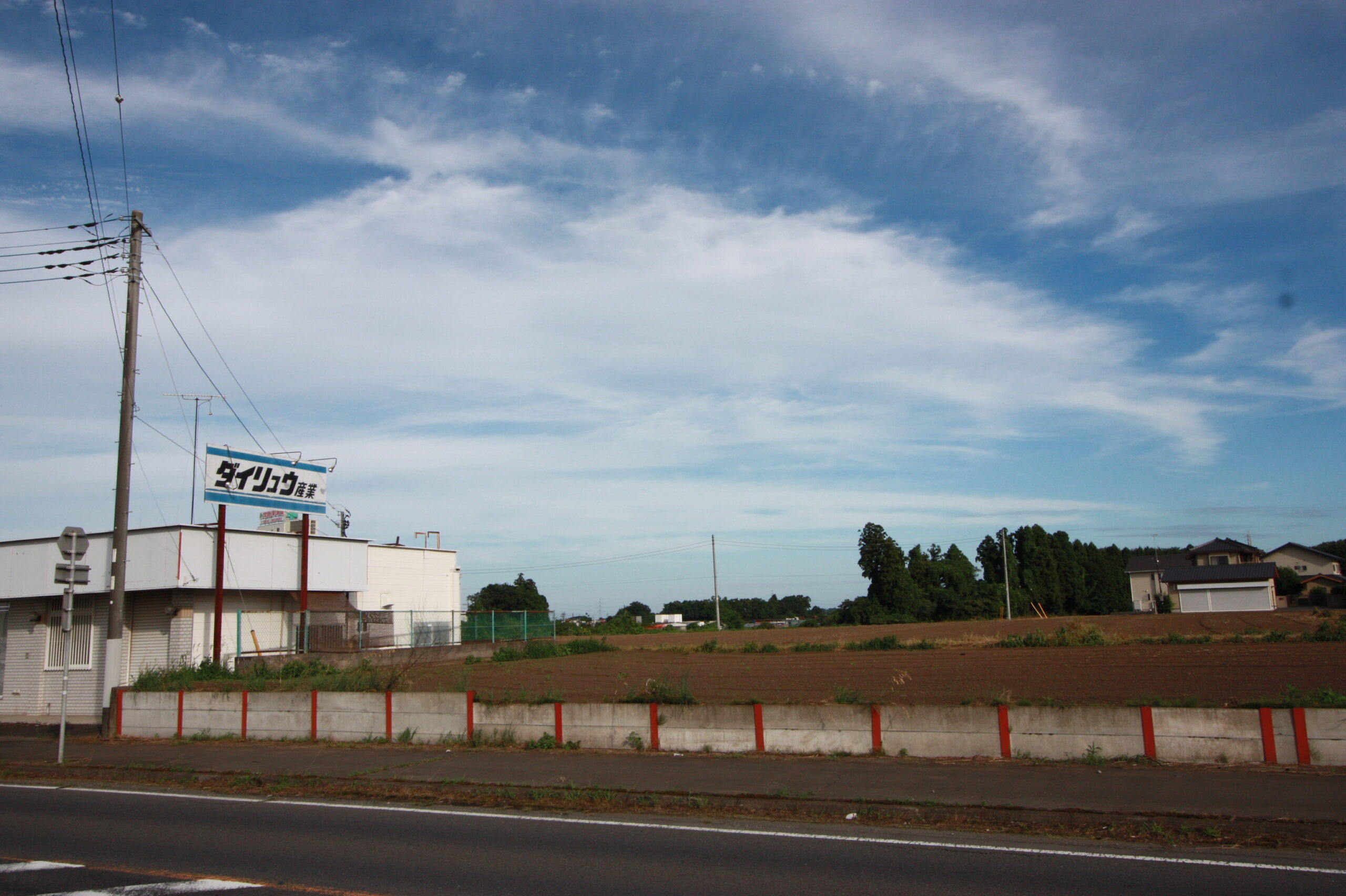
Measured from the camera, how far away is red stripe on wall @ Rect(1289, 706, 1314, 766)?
10.4m

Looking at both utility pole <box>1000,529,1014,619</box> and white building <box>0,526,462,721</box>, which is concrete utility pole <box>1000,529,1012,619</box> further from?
white building <box>0,526,462,721</box>

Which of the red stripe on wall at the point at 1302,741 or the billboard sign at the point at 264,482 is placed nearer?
the red stripe on wall at the point at 1302,741

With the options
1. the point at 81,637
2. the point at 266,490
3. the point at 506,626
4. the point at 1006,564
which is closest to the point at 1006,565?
the point at 1006,564

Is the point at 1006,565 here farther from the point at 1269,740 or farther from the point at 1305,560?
the point at 1269,740

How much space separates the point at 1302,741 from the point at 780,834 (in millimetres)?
6745

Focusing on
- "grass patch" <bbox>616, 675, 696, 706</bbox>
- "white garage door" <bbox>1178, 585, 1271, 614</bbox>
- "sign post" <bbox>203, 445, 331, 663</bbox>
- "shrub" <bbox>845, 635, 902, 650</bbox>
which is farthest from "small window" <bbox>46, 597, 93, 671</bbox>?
"white garage door" <bbox>1178, 585, 1271, 614</bbox>

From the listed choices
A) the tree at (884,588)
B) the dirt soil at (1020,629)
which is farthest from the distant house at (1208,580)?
the tree at (884,588)

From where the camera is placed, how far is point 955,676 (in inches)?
1053

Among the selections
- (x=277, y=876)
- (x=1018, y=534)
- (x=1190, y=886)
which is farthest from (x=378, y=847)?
(x=1018, y=534)

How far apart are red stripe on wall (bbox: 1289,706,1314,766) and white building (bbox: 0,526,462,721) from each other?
24.5 m

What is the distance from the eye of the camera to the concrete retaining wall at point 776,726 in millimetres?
10742

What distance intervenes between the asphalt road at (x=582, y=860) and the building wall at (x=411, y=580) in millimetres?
29723

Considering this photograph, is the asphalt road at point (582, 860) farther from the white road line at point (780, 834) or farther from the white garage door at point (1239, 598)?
the white garage door at point (1239, 598)

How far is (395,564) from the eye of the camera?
136 ft
